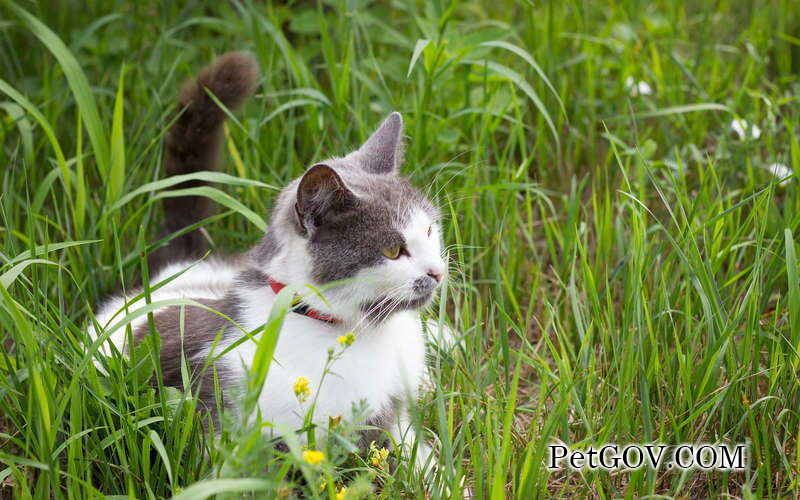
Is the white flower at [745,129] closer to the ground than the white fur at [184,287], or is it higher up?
higher up

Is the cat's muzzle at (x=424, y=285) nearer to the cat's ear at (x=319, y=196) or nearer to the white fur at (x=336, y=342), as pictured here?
the white fur at (x=336, y=342)

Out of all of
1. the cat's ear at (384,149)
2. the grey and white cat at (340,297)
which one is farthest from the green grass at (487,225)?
the cat's ear at (384,149)

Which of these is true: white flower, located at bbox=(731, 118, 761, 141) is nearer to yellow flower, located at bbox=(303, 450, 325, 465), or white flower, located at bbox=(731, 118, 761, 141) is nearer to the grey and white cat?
the grey and white cat

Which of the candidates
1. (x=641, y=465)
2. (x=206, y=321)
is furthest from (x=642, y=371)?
(x=206, y=321)

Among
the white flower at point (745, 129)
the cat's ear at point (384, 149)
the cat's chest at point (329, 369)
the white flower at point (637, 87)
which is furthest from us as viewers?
the white flower at point (637, 87)

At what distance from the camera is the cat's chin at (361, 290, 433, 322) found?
Answer: 1995 millimetres

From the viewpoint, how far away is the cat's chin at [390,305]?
200 centimetres

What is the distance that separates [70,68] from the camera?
2.68m

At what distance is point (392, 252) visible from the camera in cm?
200

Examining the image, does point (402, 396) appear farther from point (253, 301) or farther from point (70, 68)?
point (70, 68)

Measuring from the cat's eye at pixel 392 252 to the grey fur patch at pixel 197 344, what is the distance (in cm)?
45

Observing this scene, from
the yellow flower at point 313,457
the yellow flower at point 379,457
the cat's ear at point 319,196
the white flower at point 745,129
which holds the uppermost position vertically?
the white flower at point 745,129

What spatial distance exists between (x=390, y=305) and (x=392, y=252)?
13cm

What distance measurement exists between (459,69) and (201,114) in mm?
1207
